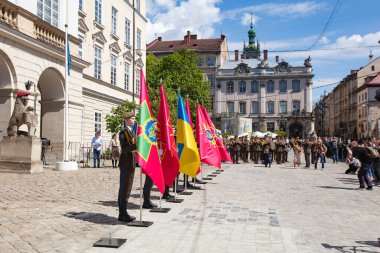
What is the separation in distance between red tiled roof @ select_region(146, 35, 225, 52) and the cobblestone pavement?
247ft

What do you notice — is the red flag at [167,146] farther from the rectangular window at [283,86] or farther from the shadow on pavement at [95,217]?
the rectangular window at [283,86]

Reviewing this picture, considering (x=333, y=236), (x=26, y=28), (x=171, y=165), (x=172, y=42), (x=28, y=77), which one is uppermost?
(x=172, y=42)

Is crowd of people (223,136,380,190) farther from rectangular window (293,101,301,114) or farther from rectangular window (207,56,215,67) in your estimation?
rectangular window (207,56,215,67)

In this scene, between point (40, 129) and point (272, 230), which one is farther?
point (40, 129)

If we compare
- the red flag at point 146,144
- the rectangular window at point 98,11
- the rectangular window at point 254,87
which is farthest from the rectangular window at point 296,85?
the red flag at point 146,144

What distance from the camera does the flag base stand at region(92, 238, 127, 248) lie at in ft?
19.3

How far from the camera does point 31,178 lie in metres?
14.0

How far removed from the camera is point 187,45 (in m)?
89.1

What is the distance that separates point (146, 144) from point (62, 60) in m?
14.6

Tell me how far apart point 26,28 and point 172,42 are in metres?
74.6

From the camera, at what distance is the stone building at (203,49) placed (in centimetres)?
8481

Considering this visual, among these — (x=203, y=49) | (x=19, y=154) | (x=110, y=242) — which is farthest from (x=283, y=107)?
(x=110, y=242)

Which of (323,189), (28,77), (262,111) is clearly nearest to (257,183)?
(323,189)

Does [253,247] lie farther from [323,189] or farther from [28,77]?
[28,77]
